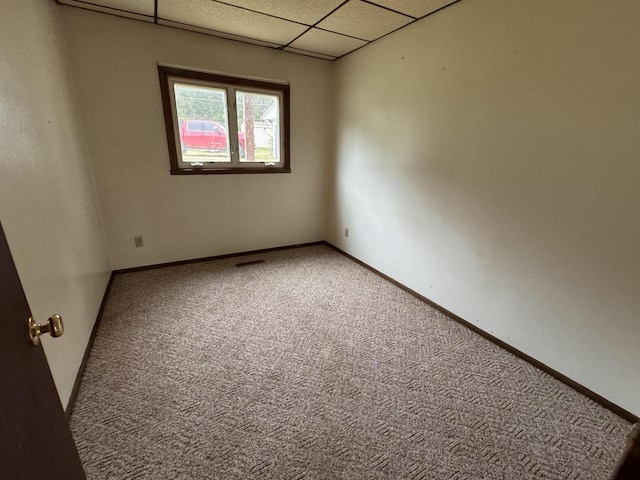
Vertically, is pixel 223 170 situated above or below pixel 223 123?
below

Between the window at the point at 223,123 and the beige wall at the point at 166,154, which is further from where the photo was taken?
the window at the point at 223,123

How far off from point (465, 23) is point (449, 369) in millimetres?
2288

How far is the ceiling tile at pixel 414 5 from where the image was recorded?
1930 mm

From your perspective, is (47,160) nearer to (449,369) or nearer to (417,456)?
(417,456)

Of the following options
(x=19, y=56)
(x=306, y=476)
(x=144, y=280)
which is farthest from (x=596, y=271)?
(x=144, y=280)

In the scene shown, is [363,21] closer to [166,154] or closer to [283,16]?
[283,16]

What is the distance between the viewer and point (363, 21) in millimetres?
2248

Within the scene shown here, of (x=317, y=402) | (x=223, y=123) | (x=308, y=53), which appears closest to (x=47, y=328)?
(x=317, y=402)

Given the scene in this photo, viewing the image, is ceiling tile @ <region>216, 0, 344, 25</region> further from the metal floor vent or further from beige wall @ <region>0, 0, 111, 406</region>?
the metal floor vent

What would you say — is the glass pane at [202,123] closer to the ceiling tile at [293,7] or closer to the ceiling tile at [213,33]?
the ceiling tile at [213,33]

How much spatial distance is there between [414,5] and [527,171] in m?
1.40

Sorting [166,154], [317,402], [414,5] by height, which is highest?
[414,5]

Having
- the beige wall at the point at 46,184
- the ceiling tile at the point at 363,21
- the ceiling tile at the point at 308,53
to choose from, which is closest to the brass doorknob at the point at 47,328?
the beige wall at the point at 46,184

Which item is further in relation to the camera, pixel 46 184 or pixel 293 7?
pixel 293 7
